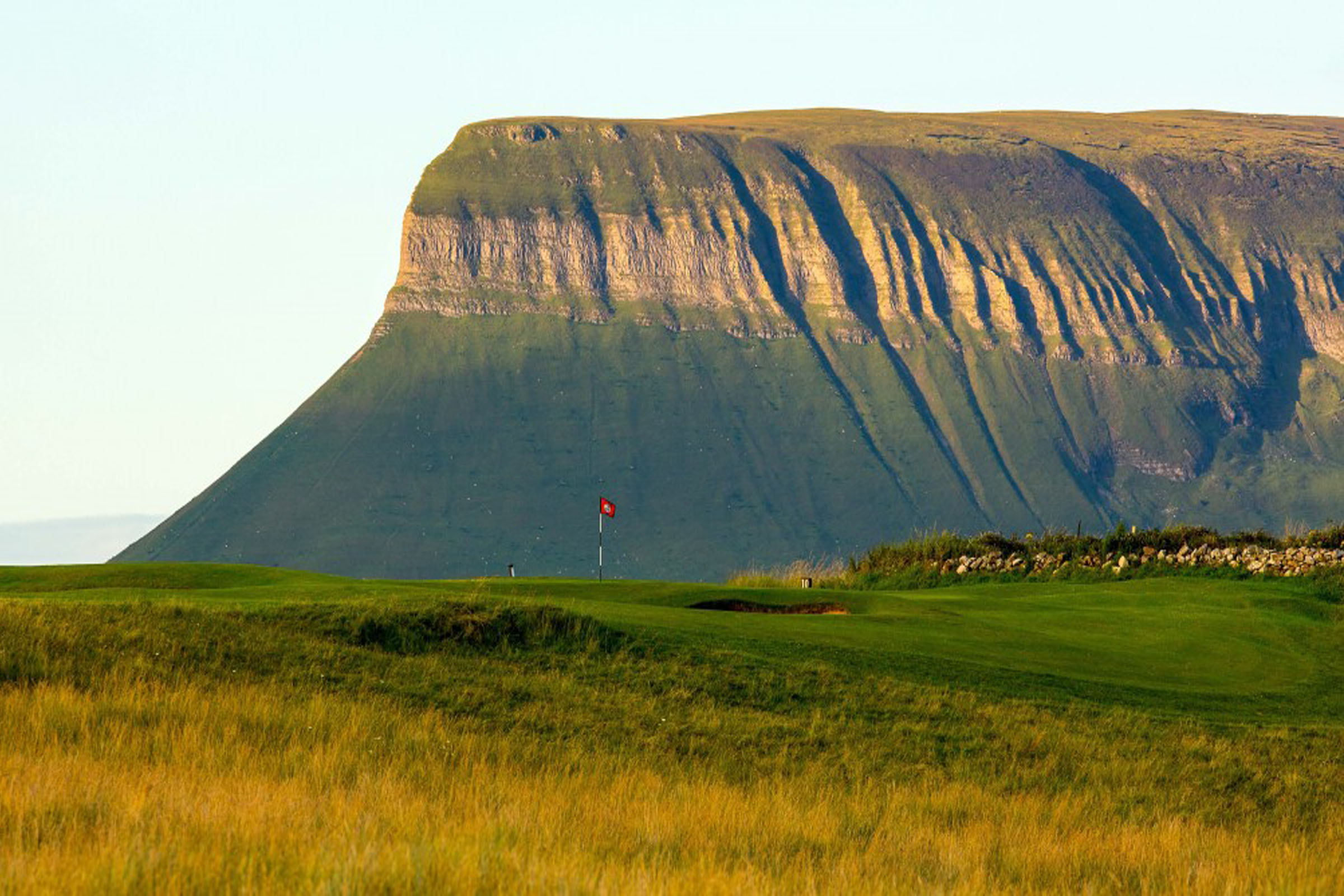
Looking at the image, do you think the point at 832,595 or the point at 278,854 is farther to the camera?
the point at 832,595

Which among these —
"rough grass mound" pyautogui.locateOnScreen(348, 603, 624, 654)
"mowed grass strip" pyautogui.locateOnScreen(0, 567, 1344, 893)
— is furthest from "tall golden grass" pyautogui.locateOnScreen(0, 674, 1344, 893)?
"rough grass mound" pyautogui.locateOnScreen(348, 603, 624, 654)

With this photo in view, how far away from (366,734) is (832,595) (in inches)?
659

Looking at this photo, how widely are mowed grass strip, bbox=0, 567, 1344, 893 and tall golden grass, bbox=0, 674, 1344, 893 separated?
53 mm

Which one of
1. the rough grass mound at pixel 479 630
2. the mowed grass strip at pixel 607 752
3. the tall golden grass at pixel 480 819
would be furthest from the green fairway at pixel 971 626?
the tall golden grass at pixel 480 819

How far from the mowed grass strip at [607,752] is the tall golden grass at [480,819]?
0.17ft

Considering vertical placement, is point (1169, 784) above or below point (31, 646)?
below

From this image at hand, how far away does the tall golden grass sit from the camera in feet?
41.1

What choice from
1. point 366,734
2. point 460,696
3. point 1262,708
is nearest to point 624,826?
point 366,734

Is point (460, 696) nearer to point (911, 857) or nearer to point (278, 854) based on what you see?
point (911, 857)

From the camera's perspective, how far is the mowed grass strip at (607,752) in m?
13.6

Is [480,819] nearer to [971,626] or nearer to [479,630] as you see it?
[479,630]

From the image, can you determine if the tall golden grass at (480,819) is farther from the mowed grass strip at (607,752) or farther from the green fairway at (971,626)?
the green fairway at (971,626)

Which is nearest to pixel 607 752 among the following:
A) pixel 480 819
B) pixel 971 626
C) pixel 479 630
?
pixel 479 630

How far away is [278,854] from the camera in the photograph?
42.2 ft
